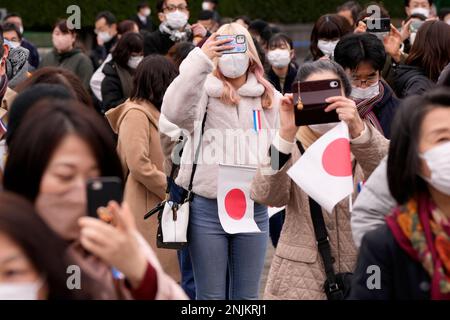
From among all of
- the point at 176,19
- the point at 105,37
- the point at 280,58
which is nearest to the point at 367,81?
the point at 280,58

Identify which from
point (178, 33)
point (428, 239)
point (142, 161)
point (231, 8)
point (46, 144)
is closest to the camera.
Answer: point (46, 144)

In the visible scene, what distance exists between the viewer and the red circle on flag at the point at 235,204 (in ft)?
19.6

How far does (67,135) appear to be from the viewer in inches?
117

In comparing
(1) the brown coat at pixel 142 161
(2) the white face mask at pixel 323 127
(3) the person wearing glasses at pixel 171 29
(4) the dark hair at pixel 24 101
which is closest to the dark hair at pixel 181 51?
(1) the brown coat at pixel 142 161

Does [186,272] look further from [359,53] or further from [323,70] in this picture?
[323,70]

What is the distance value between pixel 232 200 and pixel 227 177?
130 millimetres

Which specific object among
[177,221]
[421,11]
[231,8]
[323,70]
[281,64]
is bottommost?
[231,8]

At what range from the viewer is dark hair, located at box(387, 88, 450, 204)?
346cm

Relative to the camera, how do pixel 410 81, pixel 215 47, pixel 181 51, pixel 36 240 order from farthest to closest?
A: pixel 181 51 → pixel 410 81 → pixel 215 47 → pixel 36 240

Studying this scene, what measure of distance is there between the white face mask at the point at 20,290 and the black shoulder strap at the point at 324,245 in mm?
2330

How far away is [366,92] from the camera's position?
6.01m

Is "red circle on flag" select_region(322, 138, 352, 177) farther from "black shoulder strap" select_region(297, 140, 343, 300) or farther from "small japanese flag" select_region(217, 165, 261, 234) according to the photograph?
"small japanese flag" select_region(217, 165, 261, 234)
